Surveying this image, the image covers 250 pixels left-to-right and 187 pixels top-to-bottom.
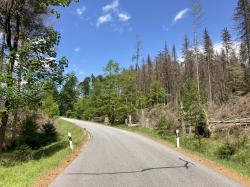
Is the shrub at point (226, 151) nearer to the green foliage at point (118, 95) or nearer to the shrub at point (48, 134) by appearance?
the shrub at point (48, 134)

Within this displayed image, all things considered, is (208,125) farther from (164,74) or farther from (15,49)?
(164,74)

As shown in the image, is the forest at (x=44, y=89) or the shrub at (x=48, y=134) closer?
the forest at (x=44, y=89)

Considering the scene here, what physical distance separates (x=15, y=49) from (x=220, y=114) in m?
23.2

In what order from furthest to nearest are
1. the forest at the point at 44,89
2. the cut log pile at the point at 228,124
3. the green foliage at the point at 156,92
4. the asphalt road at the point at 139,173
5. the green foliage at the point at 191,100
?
the green foliage at the point at 156,92 < the cut log pile at the point at 228,124 < the green foliage at the point at 191,100 < the forest at the point at 44,89 < the asphalt road at the point at 139,173

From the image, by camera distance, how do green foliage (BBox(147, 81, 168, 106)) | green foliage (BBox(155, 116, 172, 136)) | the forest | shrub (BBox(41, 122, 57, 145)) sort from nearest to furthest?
the forest
shrub (BBox(41, 122, 57, 145))
green foliage (BBox(155, 116, 172, 136))
green foliage (BBox(147, 81, 168, 106))

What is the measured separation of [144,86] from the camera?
94812 millimetres

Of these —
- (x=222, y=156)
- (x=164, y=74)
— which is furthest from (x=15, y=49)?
(x=164, y=74)

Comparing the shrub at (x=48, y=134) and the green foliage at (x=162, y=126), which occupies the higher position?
the green foliage at (x=162, y=126)

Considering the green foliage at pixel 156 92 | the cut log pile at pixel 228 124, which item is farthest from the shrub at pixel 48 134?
the green foliage at pixel 156 92

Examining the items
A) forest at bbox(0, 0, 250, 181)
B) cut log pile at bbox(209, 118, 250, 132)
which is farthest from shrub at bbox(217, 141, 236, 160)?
cut log pile at bbox(209, 118, 250, 132)

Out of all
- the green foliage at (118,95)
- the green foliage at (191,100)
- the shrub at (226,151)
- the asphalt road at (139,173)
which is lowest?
the asphalt road at (139,173)

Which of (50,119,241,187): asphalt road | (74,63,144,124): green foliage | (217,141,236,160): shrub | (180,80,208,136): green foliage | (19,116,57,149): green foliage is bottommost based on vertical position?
(50,119,241,187): asphalt road

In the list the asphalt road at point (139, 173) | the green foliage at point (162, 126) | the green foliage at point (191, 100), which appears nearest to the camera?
the asphalt road at point (139, 173)

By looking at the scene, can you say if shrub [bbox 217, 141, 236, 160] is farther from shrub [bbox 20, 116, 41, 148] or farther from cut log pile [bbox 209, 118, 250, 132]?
shrub [bbox 20, 116, 41, 148]
